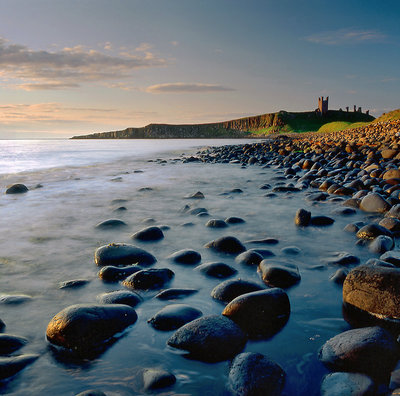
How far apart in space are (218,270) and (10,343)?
4.68 ft

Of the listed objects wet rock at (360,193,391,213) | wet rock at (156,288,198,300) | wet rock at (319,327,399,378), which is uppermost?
wet rock at (360,193,391,213)

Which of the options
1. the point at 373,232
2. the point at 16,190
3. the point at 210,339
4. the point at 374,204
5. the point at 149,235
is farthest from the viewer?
the point at 16,190

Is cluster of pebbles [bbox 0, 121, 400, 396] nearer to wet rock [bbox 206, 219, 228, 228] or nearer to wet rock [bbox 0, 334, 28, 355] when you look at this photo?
wet rock [bbox 0, 334, 28, 355]

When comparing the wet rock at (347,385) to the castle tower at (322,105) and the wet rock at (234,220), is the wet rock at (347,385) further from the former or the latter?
the castle tower at (322,105)

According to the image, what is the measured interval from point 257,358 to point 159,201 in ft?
15.8

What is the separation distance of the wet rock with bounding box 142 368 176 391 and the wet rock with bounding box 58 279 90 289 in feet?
3.82

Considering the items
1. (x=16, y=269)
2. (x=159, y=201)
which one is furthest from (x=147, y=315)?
(x=159, y=201)

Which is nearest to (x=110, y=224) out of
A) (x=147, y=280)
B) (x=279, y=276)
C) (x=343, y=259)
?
(x=147, y=280)

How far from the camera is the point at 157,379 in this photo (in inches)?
56.8

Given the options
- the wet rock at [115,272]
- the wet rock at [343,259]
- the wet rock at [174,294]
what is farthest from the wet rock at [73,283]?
the wet rock at [343,259]

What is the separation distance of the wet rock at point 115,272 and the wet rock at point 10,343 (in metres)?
0.85

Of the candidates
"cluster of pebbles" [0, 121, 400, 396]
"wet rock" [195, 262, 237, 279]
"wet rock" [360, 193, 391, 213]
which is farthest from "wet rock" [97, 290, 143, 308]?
"wet rock" [360, 193, 391, 213]

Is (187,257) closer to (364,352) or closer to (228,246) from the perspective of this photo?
(228,246)

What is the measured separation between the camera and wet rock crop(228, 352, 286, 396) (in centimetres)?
137
